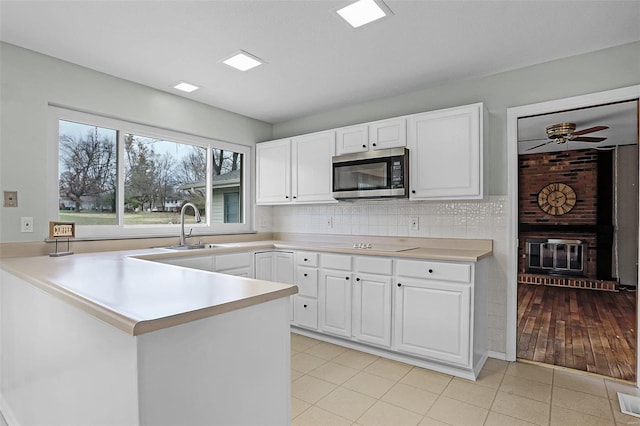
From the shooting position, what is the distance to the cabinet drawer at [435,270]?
8.23 feet

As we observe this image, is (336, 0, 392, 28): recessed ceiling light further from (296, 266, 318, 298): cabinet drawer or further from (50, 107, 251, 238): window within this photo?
(50, 107, 251, 238): window

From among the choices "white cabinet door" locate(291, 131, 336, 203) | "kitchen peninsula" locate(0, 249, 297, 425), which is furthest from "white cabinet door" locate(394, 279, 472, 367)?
"kitchen peninsula" locate(0, 249, 297, 425)

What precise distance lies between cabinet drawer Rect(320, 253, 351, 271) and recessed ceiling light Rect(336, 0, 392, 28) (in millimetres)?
1806

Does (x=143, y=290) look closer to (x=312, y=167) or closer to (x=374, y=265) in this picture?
(x=374, y=265)

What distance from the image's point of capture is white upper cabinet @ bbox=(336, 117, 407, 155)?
3.14 m

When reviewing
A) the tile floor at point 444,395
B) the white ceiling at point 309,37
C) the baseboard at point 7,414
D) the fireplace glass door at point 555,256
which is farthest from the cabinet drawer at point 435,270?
the fireplace glass door at point 555,256

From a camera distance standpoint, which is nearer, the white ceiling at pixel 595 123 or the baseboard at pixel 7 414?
the baseboard at pixel 7 414

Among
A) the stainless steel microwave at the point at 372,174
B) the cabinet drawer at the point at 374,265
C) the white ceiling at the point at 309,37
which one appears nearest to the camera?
the white ceiling at the point at 309,37

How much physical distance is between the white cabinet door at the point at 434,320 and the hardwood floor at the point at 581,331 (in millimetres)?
799

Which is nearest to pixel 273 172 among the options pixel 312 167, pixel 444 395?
pixel 312 167

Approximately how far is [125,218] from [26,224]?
0.75 meters

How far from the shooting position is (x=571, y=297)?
5.27m

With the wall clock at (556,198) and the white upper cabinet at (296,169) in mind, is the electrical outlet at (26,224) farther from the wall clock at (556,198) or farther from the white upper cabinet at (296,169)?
the wall clock at (556,198)

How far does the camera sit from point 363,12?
207 cm
